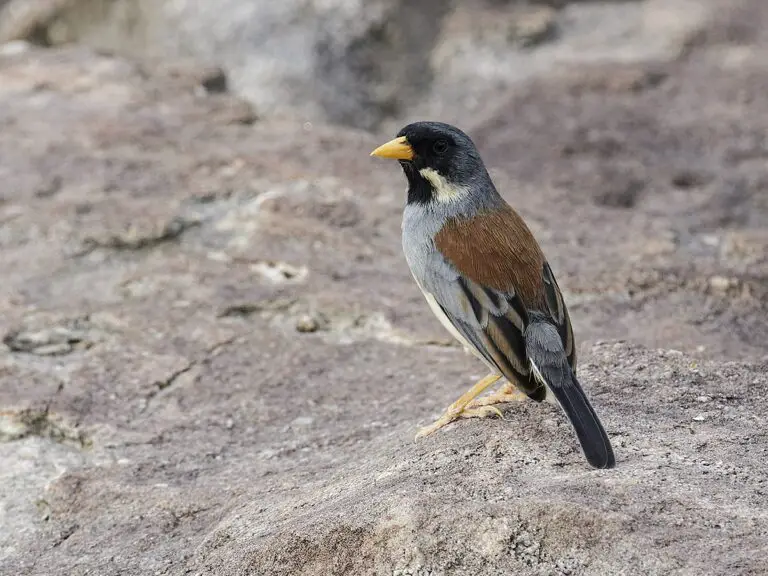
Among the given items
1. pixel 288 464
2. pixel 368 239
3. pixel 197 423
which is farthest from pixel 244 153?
pixel 288 464

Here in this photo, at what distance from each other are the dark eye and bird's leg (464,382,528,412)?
112 centimetres

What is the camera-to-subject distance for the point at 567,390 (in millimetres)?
3893

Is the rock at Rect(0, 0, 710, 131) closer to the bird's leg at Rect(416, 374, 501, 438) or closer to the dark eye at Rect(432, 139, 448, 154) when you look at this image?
the dark eye at Rect(432, 139, 448, 154)

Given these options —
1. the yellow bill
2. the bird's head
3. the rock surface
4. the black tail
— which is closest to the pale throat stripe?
the bird's head

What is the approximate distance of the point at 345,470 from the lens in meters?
4.25

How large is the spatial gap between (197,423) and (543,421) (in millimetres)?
1799

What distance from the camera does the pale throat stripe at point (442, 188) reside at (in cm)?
479

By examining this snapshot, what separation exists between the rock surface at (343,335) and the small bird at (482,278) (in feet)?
0.66

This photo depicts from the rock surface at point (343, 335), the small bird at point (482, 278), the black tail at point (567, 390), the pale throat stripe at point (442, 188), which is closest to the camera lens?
the rock surface at point (343, 335)

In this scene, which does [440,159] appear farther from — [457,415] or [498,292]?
[457,415]

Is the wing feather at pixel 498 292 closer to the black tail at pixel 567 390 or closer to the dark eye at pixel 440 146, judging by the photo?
the black tail at pixel 567 390

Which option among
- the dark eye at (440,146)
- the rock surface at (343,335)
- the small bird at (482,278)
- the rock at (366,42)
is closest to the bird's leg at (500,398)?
the small bird at (482,278)

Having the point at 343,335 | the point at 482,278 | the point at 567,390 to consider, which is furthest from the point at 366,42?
the point at 567,390

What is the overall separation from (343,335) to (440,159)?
Answer: 1.36 m
